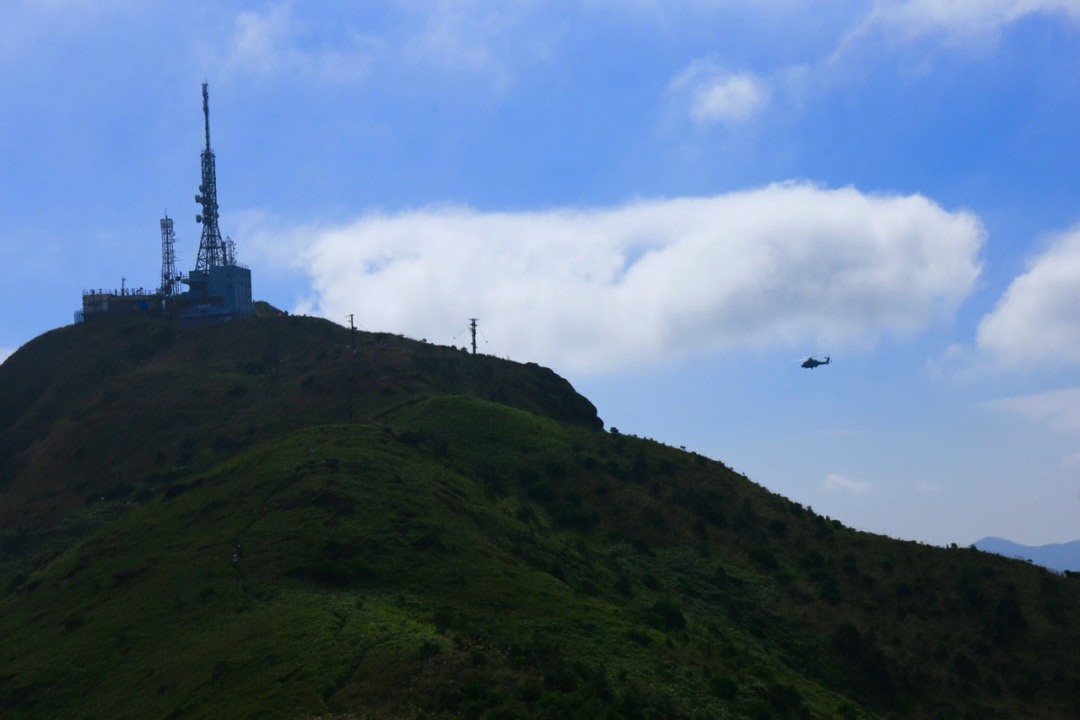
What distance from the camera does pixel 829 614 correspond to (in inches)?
2879

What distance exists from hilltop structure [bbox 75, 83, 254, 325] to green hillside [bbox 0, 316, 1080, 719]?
98.6ft

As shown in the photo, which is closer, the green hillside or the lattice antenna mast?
the green hillside

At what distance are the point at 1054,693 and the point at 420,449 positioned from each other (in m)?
49.0

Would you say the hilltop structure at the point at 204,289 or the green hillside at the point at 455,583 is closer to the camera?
the green hillside at the point at 455,583

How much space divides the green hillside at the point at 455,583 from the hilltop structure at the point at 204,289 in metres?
30.1

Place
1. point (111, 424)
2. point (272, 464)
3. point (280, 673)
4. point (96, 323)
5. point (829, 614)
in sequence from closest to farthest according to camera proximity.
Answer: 1. point (280, 673)
2. point (829, 614)
3. point (272, 464)
4. point (111, 424)
5. point (96, 323)

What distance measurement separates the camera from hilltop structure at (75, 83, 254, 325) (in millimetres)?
146875

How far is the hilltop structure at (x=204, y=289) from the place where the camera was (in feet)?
482

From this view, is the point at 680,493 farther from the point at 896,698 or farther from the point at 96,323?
the point at 96,323

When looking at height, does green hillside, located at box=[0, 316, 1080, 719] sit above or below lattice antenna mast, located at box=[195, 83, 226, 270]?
below

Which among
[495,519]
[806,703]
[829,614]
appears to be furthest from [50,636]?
[829,614]

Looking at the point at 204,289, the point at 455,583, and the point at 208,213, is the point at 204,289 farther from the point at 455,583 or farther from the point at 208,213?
the point at 455,583

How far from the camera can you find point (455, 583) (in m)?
58.8

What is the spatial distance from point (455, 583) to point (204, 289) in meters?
102
